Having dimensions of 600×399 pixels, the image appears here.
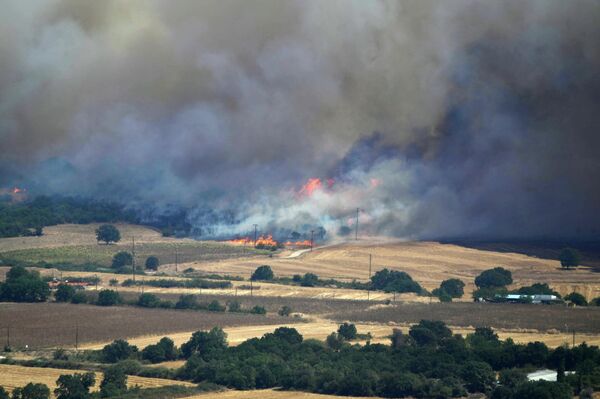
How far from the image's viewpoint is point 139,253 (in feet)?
324

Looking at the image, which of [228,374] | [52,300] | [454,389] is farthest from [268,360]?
[52,300]

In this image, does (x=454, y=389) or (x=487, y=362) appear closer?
(x=454, y=389)

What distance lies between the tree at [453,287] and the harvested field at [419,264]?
781 millimetres

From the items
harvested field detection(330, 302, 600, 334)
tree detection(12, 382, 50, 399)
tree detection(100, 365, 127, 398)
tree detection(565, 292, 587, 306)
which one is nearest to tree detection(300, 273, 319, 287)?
harvested field detection(330, 302, 600, 334)

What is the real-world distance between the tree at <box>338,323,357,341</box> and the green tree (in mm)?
38415

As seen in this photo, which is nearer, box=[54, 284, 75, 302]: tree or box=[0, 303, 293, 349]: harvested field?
box=[0, 303, 293, 349]: harvested field

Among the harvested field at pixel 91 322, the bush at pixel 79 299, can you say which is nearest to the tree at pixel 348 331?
the harvested field at pixel 91 322

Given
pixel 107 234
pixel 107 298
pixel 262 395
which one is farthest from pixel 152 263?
pixel 262 395

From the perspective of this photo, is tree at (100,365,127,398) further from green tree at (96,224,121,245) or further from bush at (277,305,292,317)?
green tree at (96,224,121,245)

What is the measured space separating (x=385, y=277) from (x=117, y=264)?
56.6 ft

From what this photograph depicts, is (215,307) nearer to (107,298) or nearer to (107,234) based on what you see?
(107,298)

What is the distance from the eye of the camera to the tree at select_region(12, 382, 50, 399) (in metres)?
51.8

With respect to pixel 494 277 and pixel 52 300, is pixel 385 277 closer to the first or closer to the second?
pixel 494 277

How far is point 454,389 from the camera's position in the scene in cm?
5522
